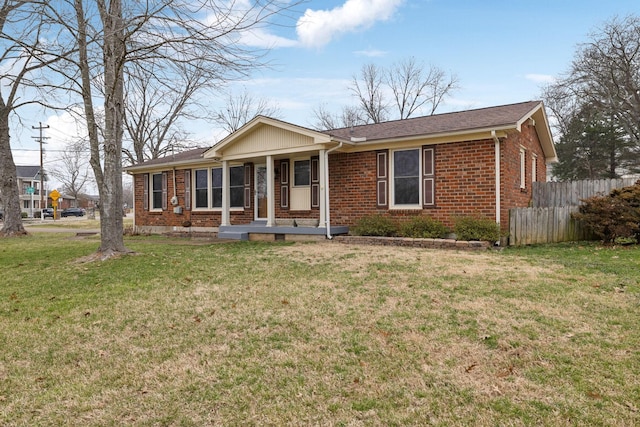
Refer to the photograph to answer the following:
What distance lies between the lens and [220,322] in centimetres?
425

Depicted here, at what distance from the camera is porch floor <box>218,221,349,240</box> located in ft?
38.6

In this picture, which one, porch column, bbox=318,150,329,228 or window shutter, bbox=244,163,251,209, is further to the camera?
window shutter, bbox=244,163,251,209

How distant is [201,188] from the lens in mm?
15992

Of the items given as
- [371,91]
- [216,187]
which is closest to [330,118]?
[371,91]

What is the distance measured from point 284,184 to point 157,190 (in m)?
7.12

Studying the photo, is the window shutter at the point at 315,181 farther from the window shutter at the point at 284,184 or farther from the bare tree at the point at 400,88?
the bare tree at the point at 400,88

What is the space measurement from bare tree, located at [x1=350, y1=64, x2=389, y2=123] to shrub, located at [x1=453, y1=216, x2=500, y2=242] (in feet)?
88.5

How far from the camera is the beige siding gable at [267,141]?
11955mm

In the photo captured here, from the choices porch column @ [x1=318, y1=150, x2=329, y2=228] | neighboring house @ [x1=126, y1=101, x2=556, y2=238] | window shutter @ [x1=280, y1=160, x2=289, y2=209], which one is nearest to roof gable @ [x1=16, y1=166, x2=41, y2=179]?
neighboring house @ [x1=126, y1=101, x2=556, y2=238]

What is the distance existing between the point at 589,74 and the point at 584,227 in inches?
812

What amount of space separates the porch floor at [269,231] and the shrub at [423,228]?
6.88 ft

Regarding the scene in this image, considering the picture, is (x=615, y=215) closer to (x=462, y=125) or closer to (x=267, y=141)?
(x=462, y=125)

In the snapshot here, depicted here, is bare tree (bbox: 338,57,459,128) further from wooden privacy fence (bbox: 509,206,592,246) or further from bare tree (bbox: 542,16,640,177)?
wooden privacy fence (bbox: 509,206,592,246)

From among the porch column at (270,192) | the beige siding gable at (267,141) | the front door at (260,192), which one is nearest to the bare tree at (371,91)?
the front door at (260,192)
